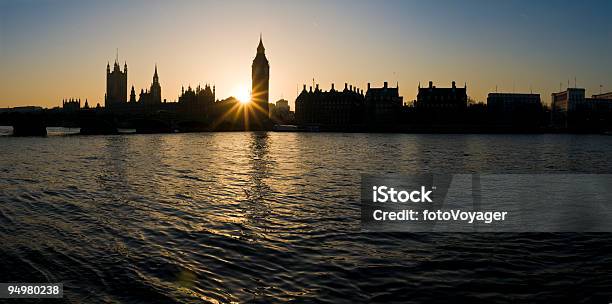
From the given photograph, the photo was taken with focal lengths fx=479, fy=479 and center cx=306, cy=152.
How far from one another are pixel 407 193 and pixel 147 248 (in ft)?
55.1

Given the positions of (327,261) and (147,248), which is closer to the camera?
(327,261)

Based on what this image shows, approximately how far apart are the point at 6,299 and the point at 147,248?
14.6 ft

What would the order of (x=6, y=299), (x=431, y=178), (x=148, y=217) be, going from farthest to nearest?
(x=431, y=178) → (x=148, y=217) → (x=6, y=299)

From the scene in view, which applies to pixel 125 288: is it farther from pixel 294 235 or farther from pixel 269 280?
pixel 294 235

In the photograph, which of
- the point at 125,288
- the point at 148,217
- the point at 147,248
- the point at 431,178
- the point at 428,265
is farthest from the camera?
the point at 431,178

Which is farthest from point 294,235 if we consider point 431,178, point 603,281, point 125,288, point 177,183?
point 431,178

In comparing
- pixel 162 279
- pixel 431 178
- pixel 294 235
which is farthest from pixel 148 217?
pixel 431 178

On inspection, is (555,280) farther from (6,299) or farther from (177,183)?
(177,183)

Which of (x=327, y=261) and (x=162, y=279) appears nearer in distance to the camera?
(x=162, y=279)

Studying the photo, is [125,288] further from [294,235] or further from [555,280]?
[555,280]

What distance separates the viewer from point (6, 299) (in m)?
10.1

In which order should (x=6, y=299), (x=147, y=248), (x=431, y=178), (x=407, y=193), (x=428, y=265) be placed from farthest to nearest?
1. (x=431, y=178)
2. (x=407, y=193)
3. (x=147, y=248)
4. (x=428, y=265)
5. (x=6, y=299)

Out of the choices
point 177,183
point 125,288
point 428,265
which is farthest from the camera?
point 177,183

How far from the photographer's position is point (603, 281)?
11.5 meters
